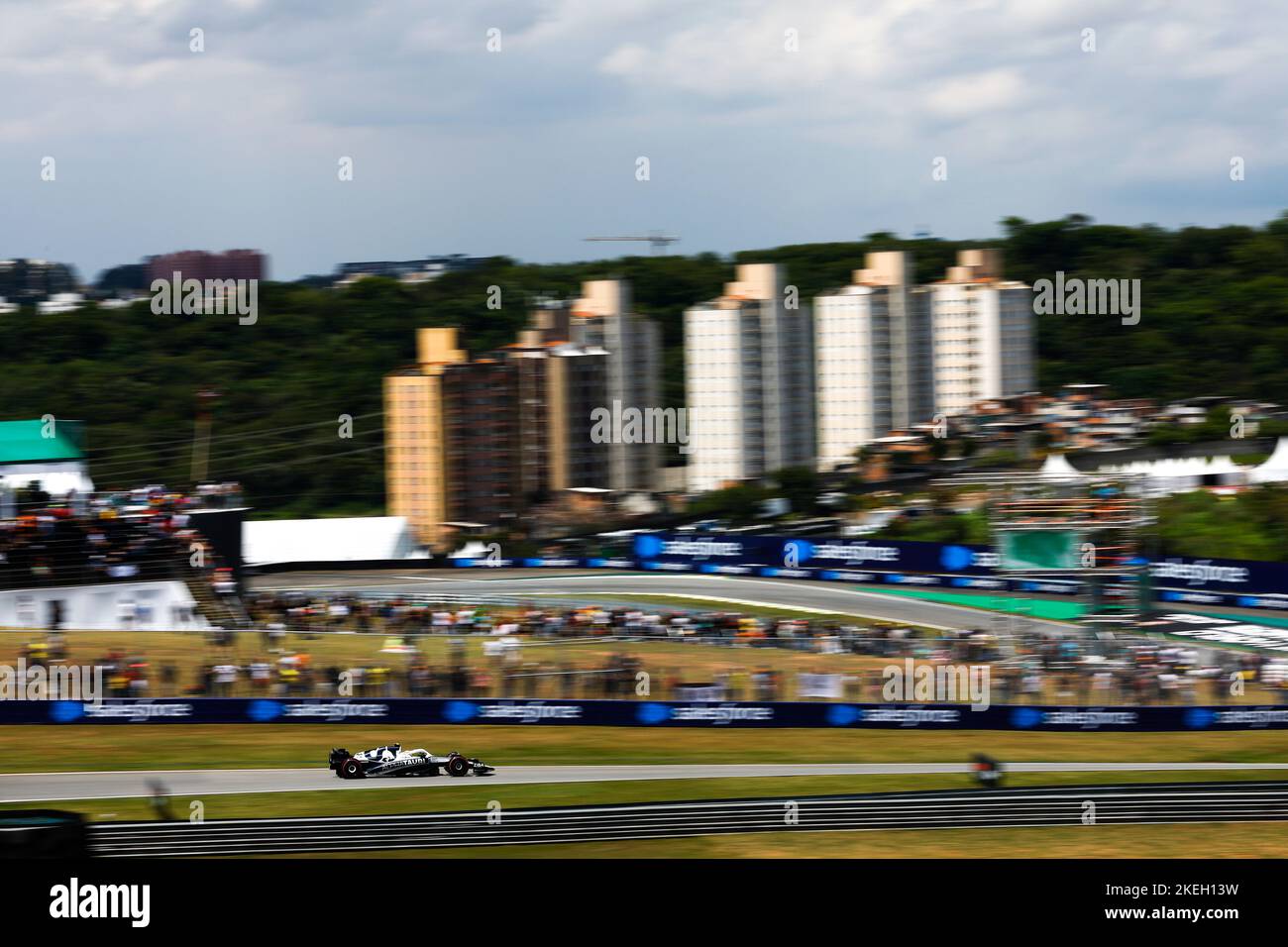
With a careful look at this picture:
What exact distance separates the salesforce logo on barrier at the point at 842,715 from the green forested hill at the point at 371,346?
34269 mm

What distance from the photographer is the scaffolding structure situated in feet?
94.8

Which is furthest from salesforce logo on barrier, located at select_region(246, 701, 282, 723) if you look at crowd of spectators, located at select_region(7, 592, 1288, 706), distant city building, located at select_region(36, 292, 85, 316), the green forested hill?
distant city building, located at select_region(36, 292, 85, 316)

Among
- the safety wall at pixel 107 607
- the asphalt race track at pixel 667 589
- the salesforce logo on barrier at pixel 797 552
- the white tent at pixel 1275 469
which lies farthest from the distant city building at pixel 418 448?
the white tent at pixel 1275 469

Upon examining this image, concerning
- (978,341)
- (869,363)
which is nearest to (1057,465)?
(869,363)

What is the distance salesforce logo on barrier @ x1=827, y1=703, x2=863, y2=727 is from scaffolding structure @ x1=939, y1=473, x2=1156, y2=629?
30.6 ft

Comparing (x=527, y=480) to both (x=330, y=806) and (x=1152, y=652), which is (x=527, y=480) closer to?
(x=1152, y=652)

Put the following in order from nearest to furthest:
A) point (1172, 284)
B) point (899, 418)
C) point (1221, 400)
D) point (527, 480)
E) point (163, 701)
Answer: point (163, 701), point (527, 480), point (1221, 400), point (899, 418), point (1172, 284)

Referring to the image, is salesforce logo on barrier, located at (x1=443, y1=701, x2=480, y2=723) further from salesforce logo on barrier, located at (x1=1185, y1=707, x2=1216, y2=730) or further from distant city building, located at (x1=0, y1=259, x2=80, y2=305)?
distant city building, located at (x1=0, y1=259, x2=80, y2=305)

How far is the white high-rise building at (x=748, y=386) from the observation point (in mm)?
59906

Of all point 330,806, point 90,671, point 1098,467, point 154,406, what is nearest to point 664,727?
point 330,806

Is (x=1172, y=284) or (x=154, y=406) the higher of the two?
(x=1172, y=284)

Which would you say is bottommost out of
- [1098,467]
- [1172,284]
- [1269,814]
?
[1269,814]

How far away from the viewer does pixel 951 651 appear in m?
24.9
